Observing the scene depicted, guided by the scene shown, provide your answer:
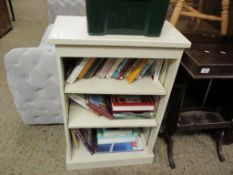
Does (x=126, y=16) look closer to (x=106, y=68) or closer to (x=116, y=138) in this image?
(x=106, y=68)

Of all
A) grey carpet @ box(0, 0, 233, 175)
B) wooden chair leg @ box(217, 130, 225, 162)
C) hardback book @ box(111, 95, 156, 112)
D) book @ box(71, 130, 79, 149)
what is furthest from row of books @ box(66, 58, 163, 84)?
wooden chair leg @ box(217, 130, 225, 162)

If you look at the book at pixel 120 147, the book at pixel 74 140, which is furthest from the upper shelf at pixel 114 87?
the book at pixel 120 147

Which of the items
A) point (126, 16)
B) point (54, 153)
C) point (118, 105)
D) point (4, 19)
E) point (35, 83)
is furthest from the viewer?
point (4, 19)

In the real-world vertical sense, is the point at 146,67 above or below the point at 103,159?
above

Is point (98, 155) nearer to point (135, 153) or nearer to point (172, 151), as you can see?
point (135, 153)

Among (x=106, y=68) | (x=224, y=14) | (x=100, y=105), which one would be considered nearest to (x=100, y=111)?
(x=100, y=105)

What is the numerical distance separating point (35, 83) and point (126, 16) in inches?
30.3

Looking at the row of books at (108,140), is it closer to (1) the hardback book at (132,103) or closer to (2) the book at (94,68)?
(1) the hardback book at (132,103)

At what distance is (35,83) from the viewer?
1201mm

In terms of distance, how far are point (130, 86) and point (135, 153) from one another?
1.82 feet

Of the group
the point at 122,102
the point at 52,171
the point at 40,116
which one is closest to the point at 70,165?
the point at 52,171

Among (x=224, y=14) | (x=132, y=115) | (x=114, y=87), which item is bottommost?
(x=132, y=115)

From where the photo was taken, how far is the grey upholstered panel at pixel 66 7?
86.7 inches

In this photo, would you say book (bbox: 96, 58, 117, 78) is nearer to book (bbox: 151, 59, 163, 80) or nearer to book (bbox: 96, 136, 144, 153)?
book (bbox: 151, 59, 163, 80)
